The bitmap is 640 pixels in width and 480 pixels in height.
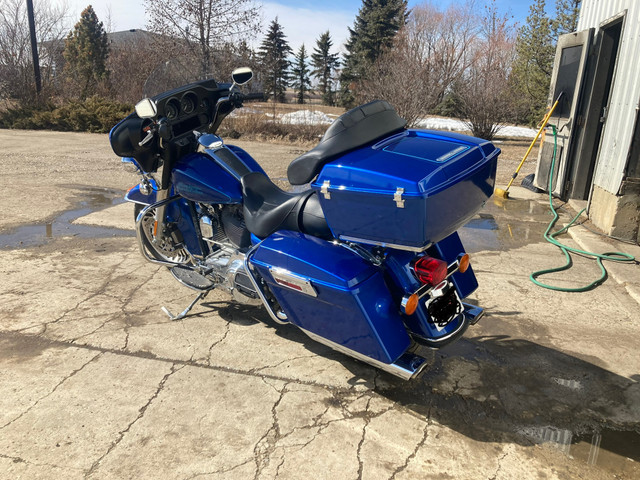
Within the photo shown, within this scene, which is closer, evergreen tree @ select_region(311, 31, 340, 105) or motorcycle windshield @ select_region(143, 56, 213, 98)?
motorcycle windshield @ select_region(143, 56, 213, 98)

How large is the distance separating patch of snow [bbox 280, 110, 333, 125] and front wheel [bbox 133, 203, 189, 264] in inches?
507

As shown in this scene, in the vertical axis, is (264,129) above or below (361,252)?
above

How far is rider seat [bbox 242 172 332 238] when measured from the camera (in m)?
2.84

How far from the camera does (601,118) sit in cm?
647

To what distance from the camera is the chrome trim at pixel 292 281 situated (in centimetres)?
256

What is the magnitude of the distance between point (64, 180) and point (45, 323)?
5.62 m

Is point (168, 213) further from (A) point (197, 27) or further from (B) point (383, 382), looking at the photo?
(A) point (197, 27)

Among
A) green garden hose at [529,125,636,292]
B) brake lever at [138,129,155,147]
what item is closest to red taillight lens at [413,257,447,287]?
brake lever at [138,129,155,147]

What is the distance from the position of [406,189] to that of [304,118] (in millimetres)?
15141

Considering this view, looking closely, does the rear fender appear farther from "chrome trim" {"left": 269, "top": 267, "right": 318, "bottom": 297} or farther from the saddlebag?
"chrome trim" {"left": 269, "top": 267, "right": 318, "bottom": 297}

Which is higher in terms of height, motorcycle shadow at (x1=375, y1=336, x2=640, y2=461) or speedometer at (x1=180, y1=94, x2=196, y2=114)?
speedometer at (x1=180, y1=94, x2=196, y2=114)

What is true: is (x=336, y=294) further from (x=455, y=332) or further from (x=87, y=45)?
(x=87, y=45)

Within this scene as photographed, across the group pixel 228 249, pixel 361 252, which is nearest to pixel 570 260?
pixel 361 252

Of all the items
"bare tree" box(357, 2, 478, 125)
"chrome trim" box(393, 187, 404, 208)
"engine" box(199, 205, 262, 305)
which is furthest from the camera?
"bare tree" box(357, 2, 478, 125)
